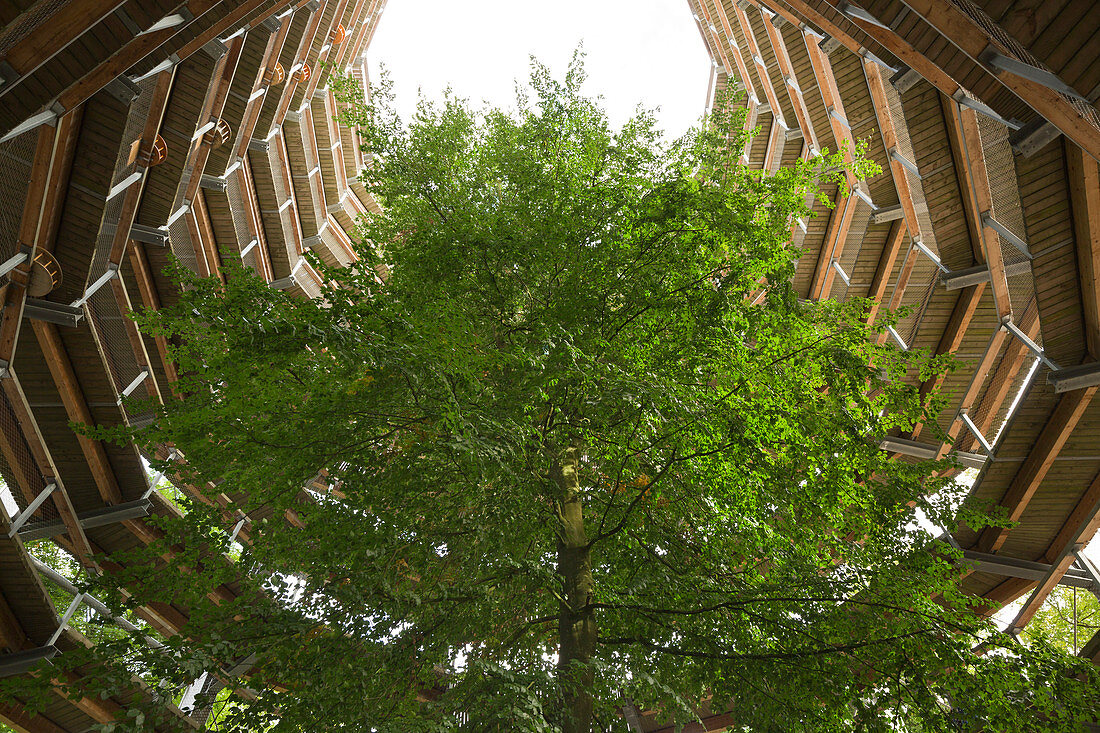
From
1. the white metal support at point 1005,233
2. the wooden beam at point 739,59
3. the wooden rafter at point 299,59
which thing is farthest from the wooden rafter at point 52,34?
the wooden beam at point 739,59

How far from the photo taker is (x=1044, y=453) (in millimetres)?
9141

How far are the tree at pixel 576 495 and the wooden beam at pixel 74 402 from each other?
5315 mm

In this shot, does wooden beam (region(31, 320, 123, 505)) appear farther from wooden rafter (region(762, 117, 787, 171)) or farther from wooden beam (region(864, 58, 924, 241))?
wooden rafter (region(762, 117, 787, 171))

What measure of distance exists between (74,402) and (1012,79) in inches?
516

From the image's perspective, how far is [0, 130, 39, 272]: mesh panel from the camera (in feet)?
21.3

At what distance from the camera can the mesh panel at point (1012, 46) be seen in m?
3.86

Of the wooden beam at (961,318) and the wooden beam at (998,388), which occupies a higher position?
the wooden beam at (961,318)

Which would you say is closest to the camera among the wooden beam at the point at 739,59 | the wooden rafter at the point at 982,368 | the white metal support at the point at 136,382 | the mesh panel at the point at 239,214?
the wooden rafter at the point at 982,368

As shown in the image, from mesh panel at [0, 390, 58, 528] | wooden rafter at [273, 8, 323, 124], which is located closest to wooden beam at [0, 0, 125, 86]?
Result: mesh panel at [0, 390, 58, 528]

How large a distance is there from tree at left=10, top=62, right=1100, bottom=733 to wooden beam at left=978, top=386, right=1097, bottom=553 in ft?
13.7

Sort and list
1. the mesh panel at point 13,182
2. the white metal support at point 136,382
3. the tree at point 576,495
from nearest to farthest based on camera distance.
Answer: the tree at point 576,495 → the mesh panel at point 13,182 → the white metal support at point 136,382

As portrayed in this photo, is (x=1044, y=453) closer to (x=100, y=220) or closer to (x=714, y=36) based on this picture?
(x=100, y=220)

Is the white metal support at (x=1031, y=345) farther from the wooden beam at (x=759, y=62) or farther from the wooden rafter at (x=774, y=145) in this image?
the wooden rafter at (x=774, y=145)

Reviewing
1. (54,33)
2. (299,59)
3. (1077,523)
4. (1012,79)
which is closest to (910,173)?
(1077,523)
